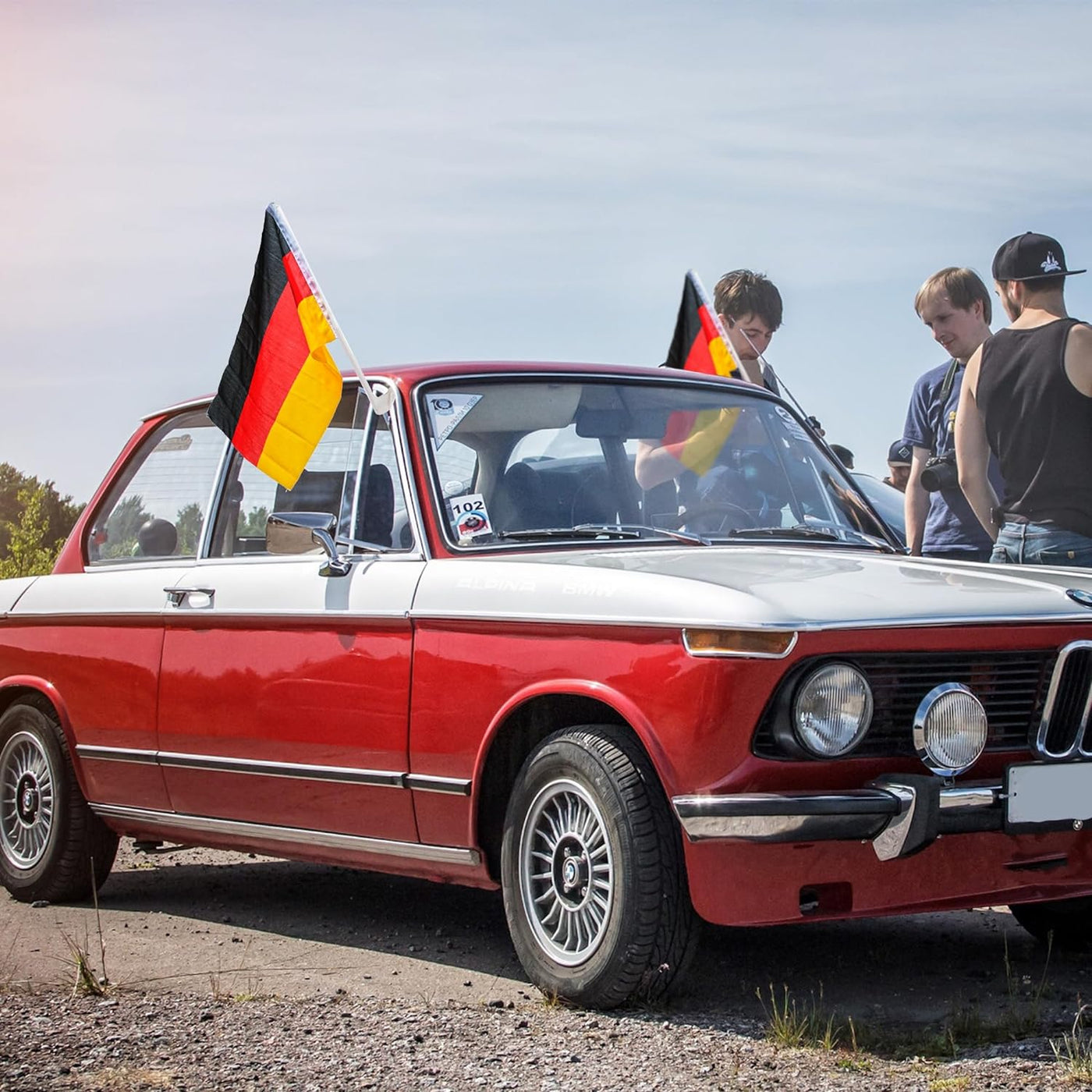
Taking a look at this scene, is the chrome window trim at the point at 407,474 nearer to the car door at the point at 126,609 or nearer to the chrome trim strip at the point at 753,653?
the car door at the point at 126,609

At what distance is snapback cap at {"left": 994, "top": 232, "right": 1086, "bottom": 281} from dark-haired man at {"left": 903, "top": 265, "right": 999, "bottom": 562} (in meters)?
0.81

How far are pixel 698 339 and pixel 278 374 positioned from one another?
2.72m

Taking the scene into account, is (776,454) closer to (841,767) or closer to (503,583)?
(503,583)

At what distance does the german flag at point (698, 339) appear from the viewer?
8586 millimetres

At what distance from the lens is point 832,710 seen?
462cm

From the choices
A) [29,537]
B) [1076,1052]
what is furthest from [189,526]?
[29,537]

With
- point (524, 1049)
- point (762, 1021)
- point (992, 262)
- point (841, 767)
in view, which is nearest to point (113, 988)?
point (524, 1049)

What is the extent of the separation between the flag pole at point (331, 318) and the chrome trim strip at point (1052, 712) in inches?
94.6

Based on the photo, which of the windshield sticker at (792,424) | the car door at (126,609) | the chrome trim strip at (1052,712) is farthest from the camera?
the car door at (126,609)

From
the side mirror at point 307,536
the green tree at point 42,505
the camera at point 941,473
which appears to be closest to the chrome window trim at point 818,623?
the side mirror at point 307,536

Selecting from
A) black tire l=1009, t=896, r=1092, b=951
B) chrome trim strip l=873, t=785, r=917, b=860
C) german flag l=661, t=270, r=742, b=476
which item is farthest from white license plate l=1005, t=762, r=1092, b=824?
german flag l=661, t=270, r=742, b=476

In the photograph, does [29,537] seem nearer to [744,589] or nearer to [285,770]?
[285,770]

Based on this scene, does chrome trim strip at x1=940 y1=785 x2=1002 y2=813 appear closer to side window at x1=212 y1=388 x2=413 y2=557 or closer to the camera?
side window at x1=212 y1=388 x2=413 y2=557

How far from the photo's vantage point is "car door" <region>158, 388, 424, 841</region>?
570 centimetres
